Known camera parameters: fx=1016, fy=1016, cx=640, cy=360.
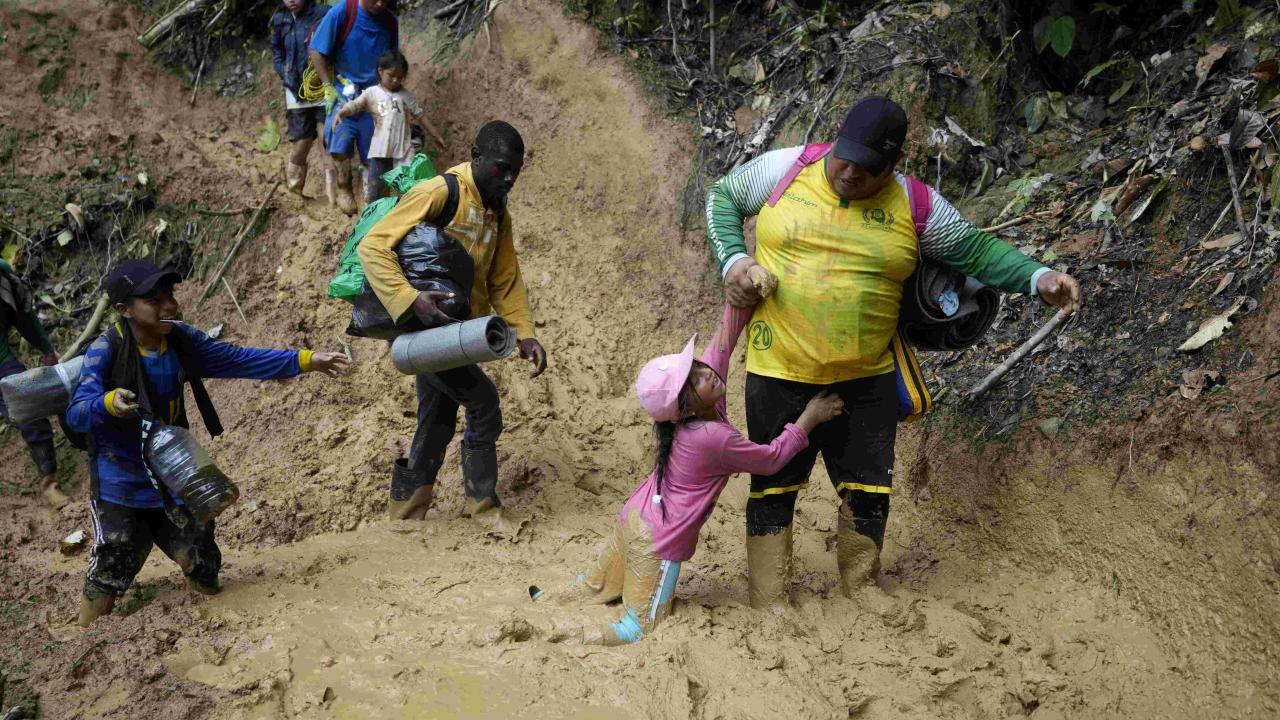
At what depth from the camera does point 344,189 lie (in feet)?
26.5

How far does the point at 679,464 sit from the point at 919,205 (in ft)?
4.62

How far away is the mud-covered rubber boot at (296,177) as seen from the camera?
8.30 metres

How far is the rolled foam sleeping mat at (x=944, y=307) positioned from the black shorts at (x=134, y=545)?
3.32 metres

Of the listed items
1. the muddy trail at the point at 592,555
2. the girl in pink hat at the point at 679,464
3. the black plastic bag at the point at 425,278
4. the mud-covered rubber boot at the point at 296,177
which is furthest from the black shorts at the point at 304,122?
the girl in pink hat at the point at 679,464

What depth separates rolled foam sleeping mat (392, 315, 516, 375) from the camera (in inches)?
186

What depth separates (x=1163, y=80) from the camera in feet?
20.4

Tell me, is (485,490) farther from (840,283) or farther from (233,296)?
(233,296)

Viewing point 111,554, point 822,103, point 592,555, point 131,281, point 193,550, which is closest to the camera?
point 131,281

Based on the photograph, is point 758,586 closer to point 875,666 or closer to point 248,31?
point 875,666

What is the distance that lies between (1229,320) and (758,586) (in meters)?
2.51

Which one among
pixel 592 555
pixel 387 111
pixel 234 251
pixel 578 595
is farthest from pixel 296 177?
pixel 578 595

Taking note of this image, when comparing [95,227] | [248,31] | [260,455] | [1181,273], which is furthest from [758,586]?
[248,31]

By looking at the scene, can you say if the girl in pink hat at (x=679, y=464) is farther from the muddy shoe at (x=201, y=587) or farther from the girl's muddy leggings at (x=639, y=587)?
the muddy shoe at (x=201, y=587)

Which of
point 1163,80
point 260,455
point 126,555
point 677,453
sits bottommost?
point 260,455
